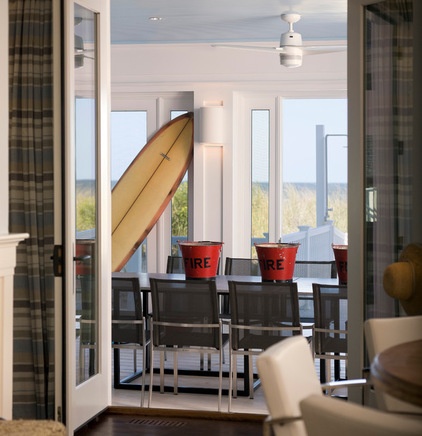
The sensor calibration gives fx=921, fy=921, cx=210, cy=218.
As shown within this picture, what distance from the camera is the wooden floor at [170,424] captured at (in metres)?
4.77

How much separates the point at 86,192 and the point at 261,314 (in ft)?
4.79

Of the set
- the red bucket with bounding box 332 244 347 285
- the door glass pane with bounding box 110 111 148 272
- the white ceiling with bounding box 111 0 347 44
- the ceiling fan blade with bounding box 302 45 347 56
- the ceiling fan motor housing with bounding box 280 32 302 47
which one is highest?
the white ceiling with bounding box 111 0 347 44

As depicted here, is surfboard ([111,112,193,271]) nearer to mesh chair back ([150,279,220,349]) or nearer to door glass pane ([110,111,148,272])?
door glass pane ([110,111,148,272])

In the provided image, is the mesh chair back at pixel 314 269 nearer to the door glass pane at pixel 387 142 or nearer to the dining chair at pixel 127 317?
the dining chair at pixel 127 317

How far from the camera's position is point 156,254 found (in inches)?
356

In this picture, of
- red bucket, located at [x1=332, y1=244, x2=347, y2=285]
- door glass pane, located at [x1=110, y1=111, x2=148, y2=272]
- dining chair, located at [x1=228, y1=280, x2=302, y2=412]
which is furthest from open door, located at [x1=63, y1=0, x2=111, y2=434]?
door glass pane, located at [x1=110, y1=111, x2=148, y2=272]

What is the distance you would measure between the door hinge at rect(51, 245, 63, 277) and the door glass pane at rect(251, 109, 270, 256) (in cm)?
465

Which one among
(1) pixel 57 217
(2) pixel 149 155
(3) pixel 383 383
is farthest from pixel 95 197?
(2) pixel 149 155

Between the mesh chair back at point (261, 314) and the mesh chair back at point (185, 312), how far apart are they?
0.14m

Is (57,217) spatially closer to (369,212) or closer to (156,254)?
(369,212)

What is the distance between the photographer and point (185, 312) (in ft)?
18.8

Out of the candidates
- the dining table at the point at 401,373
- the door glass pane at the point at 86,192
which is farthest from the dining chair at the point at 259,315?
the dining table at the point at 401,373

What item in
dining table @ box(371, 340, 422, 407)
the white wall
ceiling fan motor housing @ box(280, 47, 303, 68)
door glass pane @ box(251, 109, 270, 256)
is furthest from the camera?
door glass pane @ box(251, 109, 270, 256)

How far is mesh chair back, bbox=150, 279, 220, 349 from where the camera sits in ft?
18.6
